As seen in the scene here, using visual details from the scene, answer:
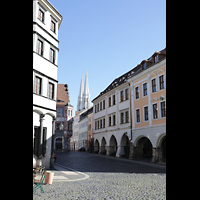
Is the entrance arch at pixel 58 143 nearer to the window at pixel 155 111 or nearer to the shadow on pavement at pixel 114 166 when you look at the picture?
the shadow on pavement at pixel 114 166

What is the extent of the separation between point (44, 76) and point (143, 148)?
66.5ft

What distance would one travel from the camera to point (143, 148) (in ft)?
112

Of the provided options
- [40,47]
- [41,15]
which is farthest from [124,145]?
[41,15]

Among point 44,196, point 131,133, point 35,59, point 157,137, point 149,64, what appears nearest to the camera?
point 44,196

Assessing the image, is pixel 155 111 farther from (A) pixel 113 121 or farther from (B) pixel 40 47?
(B) pixel 40 47

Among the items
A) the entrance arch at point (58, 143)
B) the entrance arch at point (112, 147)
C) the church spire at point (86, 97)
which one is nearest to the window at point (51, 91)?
the entrance arch at point (112, 147)

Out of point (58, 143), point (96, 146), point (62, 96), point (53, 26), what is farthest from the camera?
point (58, 143)
